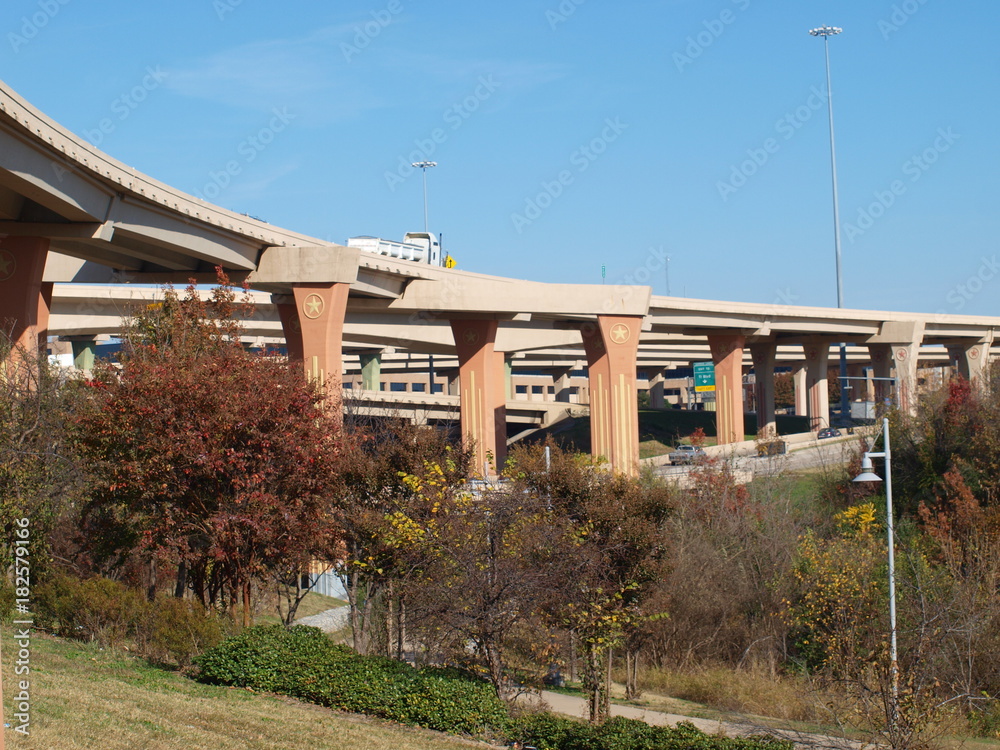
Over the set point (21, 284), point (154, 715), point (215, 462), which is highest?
point (21, 284)

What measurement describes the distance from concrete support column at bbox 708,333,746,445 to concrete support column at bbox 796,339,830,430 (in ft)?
50.0

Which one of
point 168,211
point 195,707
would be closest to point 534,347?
point 168,211

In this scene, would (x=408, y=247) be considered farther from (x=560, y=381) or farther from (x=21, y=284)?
(x=560, y=381)

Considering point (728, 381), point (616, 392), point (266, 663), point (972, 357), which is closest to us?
point (266, 663)

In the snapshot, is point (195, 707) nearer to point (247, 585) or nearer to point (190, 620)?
point (190, 620)

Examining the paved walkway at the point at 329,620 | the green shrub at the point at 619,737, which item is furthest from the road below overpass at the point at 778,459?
the green shrub at the point at 619,737

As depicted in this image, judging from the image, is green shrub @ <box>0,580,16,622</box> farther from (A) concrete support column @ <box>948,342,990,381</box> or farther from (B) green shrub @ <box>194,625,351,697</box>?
(A) concrete support column @ <box>948,342,990,381</box>

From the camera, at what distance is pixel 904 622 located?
24219mm

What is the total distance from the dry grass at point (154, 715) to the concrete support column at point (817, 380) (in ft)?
248

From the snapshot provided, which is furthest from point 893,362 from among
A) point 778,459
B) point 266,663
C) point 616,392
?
point 266,663

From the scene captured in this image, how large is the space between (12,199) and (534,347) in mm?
43611

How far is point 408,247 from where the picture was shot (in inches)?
2046

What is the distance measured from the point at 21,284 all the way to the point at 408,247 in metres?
23.5

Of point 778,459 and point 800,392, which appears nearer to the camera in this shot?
point 778,459
